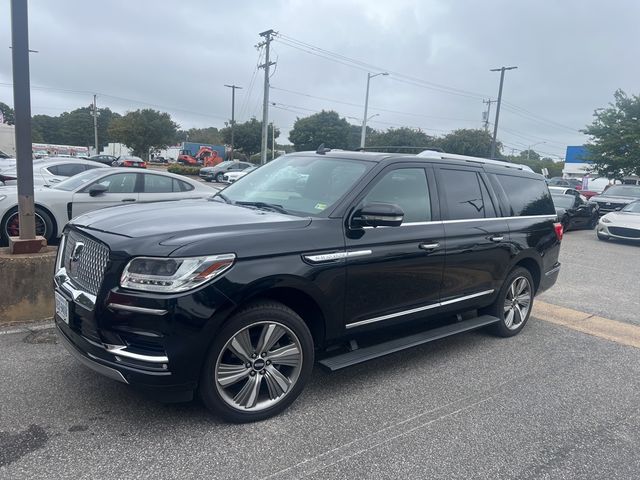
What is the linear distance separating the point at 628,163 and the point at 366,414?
30.8 metres

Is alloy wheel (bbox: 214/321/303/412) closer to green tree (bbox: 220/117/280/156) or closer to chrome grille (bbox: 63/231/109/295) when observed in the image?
chrome grille (bbox: 63/231/109/295)

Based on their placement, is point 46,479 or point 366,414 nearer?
point 46,479

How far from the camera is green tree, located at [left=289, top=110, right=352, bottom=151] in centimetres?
6138

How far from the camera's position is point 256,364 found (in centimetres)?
340

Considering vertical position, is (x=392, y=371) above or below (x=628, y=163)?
below

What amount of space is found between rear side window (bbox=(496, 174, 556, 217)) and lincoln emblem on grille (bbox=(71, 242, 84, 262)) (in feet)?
13.5

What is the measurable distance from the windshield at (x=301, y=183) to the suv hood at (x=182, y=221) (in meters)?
0.28

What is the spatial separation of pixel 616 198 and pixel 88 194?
19.4m

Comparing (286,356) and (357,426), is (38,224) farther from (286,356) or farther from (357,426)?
(357,426)

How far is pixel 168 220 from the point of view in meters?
3.53

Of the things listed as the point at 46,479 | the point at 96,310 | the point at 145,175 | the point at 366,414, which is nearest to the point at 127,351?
the point at 96,310

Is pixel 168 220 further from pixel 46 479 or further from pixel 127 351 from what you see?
pixel 46 479

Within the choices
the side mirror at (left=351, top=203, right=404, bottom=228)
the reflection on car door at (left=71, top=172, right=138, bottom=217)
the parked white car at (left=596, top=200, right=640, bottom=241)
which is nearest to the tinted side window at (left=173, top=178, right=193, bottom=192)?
the reflection on car door at (left=71, top=172, right=138, bottom=217)

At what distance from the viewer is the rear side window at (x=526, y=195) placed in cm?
559
